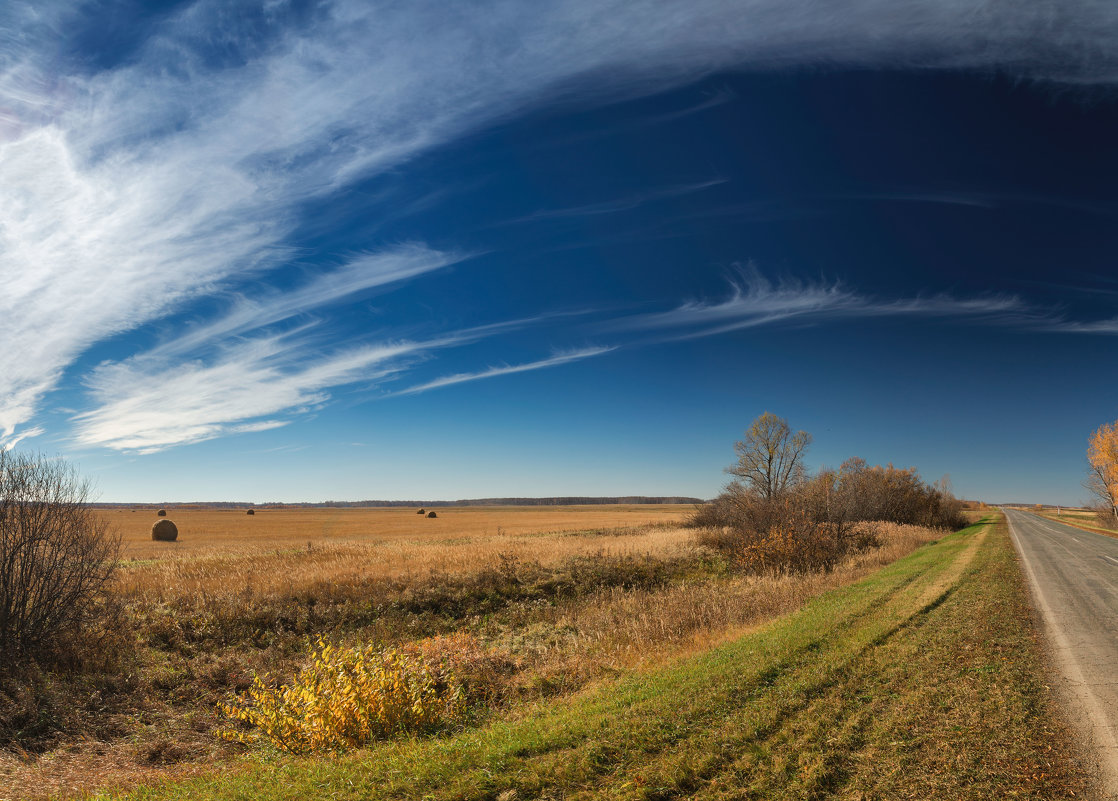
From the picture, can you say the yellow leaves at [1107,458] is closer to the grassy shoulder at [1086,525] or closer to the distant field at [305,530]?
the grassy shoulder at [1086,525]

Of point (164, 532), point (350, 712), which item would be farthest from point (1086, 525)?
point (164, 532)

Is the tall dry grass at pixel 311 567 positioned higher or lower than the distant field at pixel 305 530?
higher

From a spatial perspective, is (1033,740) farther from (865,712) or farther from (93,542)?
(93,542)

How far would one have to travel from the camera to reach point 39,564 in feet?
46.7

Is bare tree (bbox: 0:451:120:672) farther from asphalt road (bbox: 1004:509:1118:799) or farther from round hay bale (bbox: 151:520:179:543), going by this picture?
round hay bale (bbox: 151:520:179:543)

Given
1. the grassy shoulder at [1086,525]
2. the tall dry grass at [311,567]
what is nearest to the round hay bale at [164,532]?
the tall dry grass at [311,567]

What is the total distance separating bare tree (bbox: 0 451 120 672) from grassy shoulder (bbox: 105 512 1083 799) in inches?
390

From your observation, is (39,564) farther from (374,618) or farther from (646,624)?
(646,624)

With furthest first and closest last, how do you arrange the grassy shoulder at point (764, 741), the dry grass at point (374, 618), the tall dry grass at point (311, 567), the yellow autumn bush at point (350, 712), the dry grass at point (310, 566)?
the dry grass at point (310, 566)
the tall dry grass at point (311, 567)
the dry grass at point (374, 618)
the yellow autumn bush at point (350, 712)
the grassy shoulder at point (764, 741)

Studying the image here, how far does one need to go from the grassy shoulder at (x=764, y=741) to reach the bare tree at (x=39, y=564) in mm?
9902

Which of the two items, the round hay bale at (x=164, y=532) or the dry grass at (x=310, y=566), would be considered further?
the round hay bale at (x=164, y=532)

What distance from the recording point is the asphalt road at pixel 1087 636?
6.67m

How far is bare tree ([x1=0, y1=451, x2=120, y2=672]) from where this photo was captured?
45.1 feet

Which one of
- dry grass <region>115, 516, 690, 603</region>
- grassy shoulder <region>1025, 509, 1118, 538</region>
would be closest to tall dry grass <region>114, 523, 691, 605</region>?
dry grass <region>115, 516, 690, 603</region>
